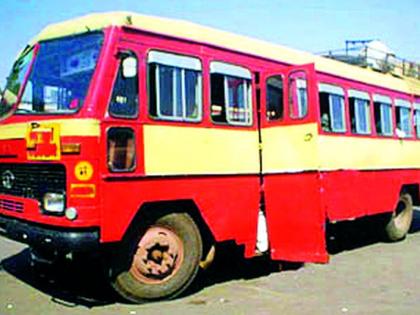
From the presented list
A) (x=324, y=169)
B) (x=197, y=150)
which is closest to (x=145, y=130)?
(x=197, y=150)

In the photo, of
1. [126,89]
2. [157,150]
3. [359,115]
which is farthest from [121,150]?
[359,115]

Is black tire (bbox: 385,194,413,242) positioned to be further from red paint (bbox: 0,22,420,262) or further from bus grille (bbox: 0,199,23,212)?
bus grille (bbox: 0,199,23,212)

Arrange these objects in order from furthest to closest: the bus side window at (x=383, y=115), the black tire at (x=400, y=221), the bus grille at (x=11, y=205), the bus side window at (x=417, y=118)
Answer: the bus side window at (x=417, y=118)
the black tire at (x=400, y=221)
the bus side window at (x=383, y=115)
the bus grille at (x=11, y=205)

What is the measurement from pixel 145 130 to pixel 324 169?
11.0ft

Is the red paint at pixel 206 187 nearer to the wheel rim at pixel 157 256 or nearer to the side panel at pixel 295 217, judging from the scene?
the side panel at pixel 295 217

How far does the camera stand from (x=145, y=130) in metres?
6.21

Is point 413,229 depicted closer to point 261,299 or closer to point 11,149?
point 261,299

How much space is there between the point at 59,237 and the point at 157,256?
3.85 feet

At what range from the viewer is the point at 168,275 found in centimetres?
657

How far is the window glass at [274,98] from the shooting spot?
777cm

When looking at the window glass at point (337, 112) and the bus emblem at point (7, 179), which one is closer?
the bus emblem at point (7, 179)

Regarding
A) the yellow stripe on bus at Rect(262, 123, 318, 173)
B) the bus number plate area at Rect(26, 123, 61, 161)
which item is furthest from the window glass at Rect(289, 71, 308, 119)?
the bus number plate area at Rect(26, 123, 61, 161)

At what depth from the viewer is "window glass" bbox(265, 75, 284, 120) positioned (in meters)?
7.77

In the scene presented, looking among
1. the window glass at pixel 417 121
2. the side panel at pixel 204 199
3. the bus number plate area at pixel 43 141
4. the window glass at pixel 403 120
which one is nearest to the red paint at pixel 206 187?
the side panel at pixel 204 199
